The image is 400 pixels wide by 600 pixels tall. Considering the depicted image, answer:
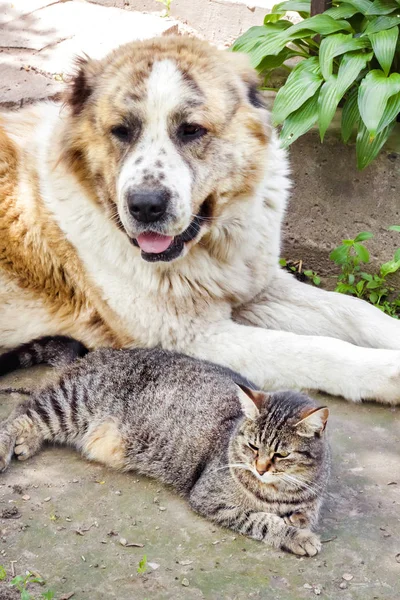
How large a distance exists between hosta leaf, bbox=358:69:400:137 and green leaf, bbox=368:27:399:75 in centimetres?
7

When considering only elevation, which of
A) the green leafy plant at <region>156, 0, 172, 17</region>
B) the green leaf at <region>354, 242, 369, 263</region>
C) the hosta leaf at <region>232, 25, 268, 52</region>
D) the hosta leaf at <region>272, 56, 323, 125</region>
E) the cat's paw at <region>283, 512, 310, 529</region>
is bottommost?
the cat's paw at <region>283, 512, 310, 529</region>

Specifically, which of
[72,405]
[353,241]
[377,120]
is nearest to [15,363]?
[72,405]

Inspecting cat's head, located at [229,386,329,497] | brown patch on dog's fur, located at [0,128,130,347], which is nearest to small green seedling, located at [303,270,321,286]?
brown patch on dog's fur, located at [0,128,130,347]

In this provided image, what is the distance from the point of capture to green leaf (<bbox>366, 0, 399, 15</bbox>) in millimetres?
4359

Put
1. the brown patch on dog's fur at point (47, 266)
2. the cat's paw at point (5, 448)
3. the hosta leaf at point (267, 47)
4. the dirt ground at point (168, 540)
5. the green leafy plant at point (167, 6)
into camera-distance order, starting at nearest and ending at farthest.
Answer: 1. the dirt ground at point (168, 540)
2. the cat's paw at point (5, 448)
3. the brown patch on dog's fur at point (47, 266)
4. the hosta leaf at point (267, 47)
5. the green leafy plant at point (167, 6)

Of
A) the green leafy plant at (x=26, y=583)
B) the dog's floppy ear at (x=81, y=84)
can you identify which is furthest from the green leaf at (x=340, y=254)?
the green leafy plant at (x=26, y=583)

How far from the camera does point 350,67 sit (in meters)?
4.22

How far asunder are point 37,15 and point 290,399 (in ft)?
15.2

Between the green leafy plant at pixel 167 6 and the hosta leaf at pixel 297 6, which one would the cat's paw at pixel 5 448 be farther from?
the green leafy plant at pixel 167 6

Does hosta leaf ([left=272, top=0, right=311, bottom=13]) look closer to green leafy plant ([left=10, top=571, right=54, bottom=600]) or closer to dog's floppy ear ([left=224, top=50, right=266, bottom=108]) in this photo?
dog's floppy ear ([left=224, top=50, right=266, bottom=108])

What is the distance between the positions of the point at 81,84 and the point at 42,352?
4.00 ft

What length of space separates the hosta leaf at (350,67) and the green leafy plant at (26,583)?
2837 millimetres

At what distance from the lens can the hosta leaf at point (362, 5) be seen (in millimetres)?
4406

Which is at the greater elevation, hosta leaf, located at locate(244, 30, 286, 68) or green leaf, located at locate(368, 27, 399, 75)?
green leaf, located at locate(368, 27, 399, 75)
